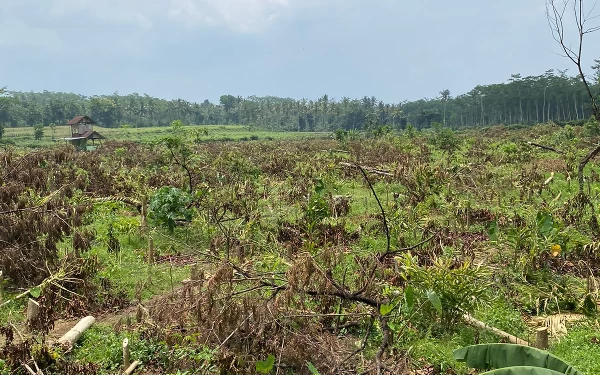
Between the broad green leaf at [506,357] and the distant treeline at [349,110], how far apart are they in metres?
51.4

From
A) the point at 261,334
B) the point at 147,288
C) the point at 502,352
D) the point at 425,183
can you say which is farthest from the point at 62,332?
the point at 425,183

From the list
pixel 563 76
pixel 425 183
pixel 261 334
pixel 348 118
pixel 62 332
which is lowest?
pixel 62 332

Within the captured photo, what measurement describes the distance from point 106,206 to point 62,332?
6448mm

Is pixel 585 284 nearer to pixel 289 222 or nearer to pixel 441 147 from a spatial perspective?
pixel 289 222

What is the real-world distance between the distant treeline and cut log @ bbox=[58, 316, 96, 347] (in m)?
50.4

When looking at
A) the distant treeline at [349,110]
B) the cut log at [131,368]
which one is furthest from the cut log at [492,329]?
the distant treeline at [349,110]

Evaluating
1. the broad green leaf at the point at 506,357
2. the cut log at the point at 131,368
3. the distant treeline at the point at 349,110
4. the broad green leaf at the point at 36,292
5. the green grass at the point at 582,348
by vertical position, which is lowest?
the cut log at the point at 131,368

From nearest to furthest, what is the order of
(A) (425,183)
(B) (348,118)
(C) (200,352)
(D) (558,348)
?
(C) (200,352) < (D) (558,348) < (A) (425,183) < (B) (348,118)

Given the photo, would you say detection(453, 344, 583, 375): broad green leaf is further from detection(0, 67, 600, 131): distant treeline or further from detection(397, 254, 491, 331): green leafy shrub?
detection(0, 67, 600, 131): distant treeline

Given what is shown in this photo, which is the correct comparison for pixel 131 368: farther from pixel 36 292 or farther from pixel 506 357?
pixel 506 357

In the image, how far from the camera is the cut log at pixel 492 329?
480cm

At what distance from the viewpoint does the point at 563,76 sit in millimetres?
64688

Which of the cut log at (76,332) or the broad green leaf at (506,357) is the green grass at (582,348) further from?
the cut log at (76,332)

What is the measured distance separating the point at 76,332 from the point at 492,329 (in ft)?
14.6
